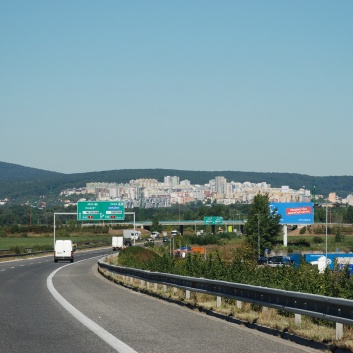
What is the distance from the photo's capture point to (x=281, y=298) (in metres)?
16.1

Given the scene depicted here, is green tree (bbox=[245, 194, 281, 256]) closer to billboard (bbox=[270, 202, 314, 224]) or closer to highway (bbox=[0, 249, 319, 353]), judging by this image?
billboard (bbox=[270, 202, 314, 224])

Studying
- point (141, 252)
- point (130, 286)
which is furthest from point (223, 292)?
point (141, 252)

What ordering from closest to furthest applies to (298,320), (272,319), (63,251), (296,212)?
(298,320) < (272,319) < (63,251) < (296,212)

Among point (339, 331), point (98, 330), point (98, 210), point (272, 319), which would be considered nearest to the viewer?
point (339, 331)

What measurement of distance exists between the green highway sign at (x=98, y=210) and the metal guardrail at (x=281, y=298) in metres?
60.7

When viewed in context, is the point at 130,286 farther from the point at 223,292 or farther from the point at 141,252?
the point at 141,252

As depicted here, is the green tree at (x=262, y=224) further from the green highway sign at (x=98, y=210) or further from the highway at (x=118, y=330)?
the highway at (x=118, y=330)

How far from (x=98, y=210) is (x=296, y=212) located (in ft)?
186

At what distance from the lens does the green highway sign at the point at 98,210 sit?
86.1m

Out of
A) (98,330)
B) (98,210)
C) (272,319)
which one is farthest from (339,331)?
(98,210)

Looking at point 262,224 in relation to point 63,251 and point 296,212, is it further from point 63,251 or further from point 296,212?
point 63,251

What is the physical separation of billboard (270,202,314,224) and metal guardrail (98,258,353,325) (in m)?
112

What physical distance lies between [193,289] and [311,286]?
5.39 metres

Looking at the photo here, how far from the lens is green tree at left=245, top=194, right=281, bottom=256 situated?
126m
